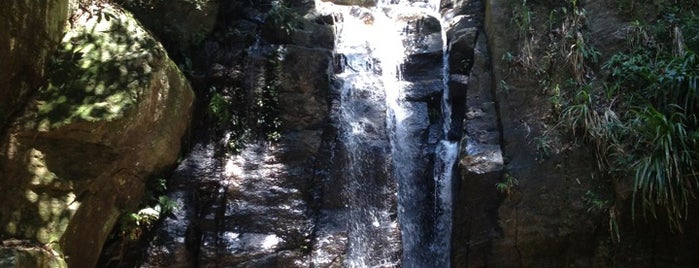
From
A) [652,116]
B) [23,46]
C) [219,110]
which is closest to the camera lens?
Result: [23,46]

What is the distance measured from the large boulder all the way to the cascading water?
2.66 metres

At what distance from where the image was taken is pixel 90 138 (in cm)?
552

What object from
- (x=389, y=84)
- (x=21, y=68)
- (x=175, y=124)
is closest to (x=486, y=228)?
(x=389, y=84)

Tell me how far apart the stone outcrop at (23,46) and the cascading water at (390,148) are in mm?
3939

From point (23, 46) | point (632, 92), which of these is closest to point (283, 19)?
point (23, 46)

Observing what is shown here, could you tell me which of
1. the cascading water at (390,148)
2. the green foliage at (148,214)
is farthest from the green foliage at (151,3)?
the green foliage at (148,214)

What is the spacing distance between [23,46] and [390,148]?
4726 millimetres

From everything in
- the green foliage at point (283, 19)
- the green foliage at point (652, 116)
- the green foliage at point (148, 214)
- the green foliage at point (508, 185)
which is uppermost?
the green foliage at point (283, 19)

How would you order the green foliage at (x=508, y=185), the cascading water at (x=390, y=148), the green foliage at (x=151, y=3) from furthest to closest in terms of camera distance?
the green foliage at (x=151, y=3)
the cascading water at (x=390, y=148)
the green foliage at (x=508, y=185)

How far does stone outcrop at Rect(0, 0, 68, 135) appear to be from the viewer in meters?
5.09

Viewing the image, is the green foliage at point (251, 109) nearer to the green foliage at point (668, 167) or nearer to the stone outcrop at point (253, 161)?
the stone outcrop at point (253, 161)

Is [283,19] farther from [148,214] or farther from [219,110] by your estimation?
[148,214]

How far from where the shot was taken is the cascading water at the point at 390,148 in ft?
22.2

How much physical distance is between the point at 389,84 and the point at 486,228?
330cm
